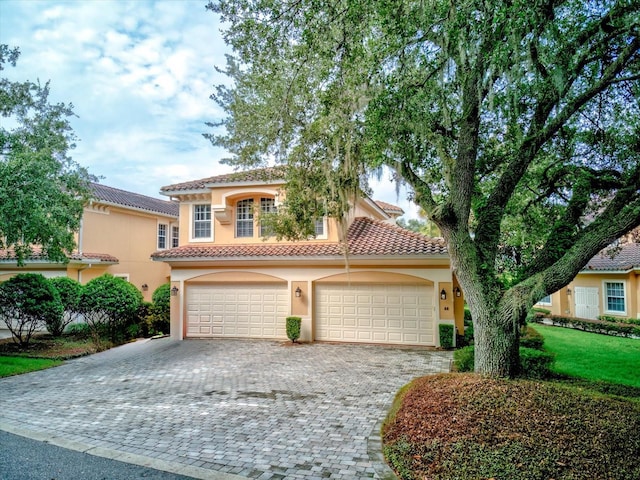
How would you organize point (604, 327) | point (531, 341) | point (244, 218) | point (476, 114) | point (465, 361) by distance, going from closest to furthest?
point (476, 114) < point (465, 361) < point (531, 341) < point (244, 218) < point (604, 327)

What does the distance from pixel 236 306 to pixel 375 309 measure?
525cm

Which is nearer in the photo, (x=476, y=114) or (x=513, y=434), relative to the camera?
(x=513, y=434)

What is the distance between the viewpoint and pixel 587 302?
19.2 meters

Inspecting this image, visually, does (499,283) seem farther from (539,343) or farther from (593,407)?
(539,343)

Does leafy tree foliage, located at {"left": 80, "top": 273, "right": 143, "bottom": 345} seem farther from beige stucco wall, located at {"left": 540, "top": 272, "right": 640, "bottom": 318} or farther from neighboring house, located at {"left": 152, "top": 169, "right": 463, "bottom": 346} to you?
beige stucco wall, located at {"left": 540, "top": 272, "right": 640, "bottom": 318}

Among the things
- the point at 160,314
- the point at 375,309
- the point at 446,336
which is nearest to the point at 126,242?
the point at 160,314

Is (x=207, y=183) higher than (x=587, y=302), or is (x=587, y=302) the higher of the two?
(x=207, y=183)

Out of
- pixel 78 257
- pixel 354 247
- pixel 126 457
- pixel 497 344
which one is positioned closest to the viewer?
pixel 126 457

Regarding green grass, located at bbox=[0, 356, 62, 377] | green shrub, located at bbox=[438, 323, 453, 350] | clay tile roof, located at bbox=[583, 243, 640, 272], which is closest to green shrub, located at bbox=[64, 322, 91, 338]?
green grass, located at bbox=[0, 356, 62, 377]

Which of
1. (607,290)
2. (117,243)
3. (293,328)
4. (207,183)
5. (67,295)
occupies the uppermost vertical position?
(207,183)

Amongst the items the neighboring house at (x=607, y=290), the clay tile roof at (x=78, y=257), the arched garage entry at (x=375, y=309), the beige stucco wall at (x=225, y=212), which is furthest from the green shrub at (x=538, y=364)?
the clay tile roof at (x=78, y=257)

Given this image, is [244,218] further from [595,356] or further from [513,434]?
[595,356]

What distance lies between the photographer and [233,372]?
944cm

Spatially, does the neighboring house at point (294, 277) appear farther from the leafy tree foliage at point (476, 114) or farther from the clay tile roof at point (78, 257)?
the clay tile roof at point (78, 257)
